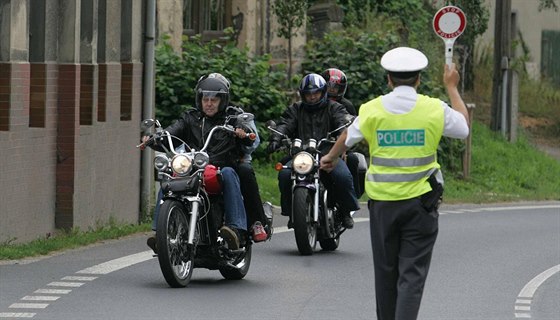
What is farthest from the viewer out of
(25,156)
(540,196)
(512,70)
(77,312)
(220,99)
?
(512,70)

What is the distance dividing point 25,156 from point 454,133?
733 cm

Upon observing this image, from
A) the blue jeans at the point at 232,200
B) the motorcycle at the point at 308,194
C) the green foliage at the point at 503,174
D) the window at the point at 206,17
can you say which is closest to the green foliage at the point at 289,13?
the window at the point at 206,17

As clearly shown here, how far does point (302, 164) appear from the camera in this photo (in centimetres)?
1616

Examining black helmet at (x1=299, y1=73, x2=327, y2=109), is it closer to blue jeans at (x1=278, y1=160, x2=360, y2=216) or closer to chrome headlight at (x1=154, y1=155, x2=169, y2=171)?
blue jeans at (x1=278, y1=160, x2=360, y2=216)

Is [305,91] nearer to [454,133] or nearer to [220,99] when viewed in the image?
[220,99]

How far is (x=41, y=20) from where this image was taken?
1728cm

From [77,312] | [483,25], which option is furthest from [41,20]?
[483,25]

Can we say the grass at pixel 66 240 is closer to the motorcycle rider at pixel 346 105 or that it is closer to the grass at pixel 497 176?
the motorcycle rider at pixel 346 105

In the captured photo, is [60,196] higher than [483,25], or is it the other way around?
[483,25]

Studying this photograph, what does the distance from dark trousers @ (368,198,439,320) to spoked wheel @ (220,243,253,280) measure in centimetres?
393

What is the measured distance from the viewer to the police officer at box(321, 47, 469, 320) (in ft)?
32.7

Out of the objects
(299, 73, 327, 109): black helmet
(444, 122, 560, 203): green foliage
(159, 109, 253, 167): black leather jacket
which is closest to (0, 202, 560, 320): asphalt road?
(159, 109, 253, 167): black leather jacket

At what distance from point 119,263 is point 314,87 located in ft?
9.18

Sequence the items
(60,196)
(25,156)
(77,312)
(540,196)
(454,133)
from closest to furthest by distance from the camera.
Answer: (454,133) < (77,312) < (25,156) < (60,196) < (540,196)
